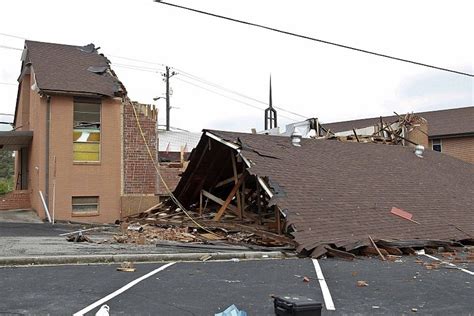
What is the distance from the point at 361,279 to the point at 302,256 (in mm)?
2698

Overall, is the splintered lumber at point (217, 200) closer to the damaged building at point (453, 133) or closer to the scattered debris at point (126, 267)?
the scattered debris at point (126, 267)

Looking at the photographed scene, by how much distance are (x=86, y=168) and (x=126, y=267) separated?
486 inches

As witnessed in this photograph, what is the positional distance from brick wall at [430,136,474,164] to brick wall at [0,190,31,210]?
28236 millimetres

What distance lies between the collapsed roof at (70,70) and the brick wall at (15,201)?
19.9 ft

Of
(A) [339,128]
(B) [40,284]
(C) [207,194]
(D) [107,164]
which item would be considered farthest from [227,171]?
(A) [339,128]

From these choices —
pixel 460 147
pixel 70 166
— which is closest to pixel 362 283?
pixel 70 166

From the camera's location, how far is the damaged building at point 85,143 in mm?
20516

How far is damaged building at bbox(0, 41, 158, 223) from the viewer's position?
808 inches

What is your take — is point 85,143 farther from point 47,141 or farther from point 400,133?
point 400,133

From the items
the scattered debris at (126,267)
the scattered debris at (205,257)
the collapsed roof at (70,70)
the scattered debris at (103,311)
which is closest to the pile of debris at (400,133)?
the collapsed roof at (70,70)

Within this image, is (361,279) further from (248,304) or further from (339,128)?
(339,128)

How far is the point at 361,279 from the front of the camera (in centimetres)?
884

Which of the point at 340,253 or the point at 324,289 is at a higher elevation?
the point at 340,253

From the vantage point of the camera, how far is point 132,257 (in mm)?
10461
